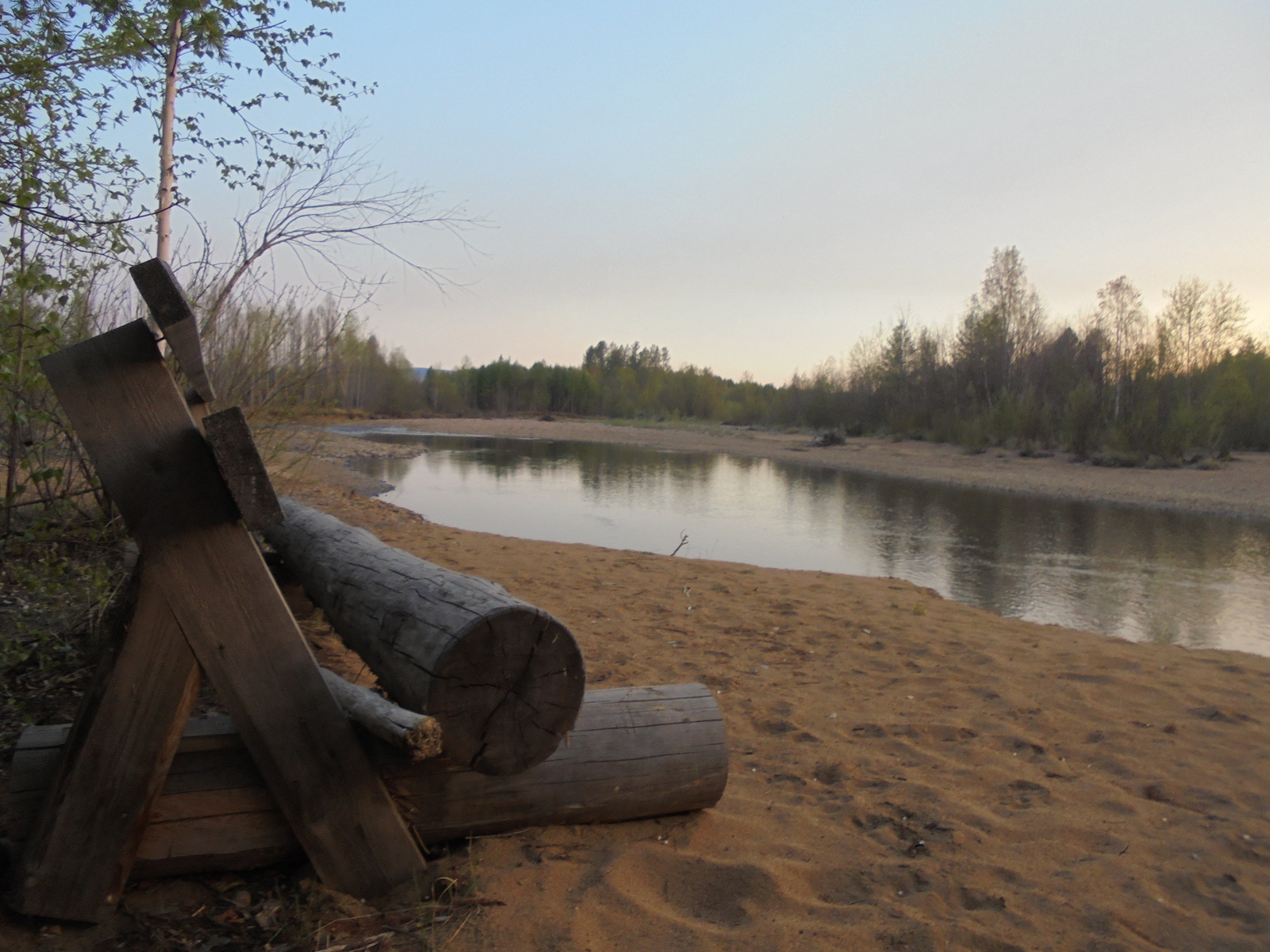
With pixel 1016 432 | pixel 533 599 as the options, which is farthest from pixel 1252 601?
pixel 1016 432

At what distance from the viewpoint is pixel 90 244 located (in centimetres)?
350

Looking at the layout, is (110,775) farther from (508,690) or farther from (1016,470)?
(1016,470)

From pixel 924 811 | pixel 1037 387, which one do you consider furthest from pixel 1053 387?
pixel 924 811

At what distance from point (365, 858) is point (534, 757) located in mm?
578

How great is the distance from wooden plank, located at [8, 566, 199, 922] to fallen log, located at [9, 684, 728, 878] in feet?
0.30

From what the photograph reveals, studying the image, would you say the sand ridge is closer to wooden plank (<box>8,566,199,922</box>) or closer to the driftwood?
the driftwood

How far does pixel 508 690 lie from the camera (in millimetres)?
2154

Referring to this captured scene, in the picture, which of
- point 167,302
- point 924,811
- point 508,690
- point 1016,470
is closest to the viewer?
point 167,302

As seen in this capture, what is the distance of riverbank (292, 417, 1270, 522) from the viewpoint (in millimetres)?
21594

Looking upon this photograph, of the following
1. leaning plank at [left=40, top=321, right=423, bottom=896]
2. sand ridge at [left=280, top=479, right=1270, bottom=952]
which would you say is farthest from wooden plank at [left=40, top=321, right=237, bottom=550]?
sand ridge at [left=280, top=479, right=1270, bottom=952]

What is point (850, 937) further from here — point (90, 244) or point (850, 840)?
point (90, 244)

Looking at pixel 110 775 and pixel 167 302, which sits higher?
pixel 167 302

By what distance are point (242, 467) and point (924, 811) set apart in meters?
2.82

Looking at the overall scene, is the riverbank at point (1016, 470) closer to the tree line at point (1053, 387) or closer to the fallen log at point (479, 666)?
the tree line at point (1053, 387)
